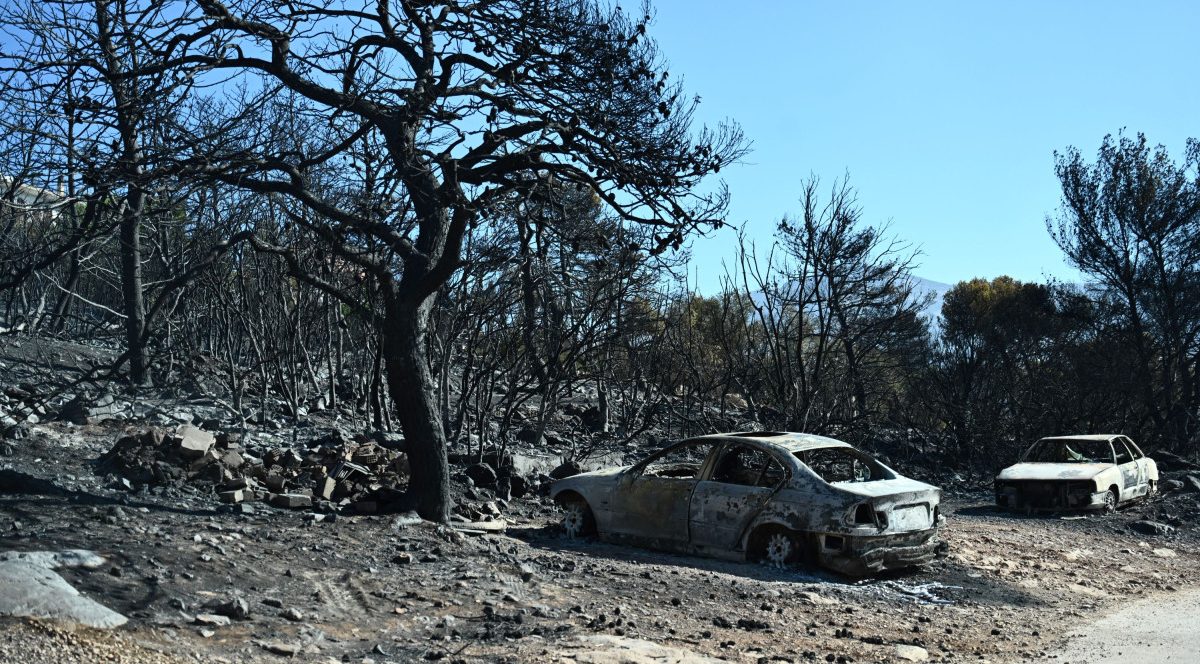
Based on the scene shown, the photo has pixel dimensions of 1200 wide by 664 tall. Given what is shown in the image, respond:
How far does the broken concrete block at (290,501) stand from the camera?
1088 centimetres

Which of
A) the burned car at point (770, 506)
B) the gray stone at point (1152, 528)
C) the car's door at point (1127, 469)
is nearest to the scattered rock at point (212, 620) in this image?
the burned car at point (770, 506)

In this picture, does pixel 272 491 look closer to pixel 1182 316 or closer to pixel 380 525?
pixel 380 525

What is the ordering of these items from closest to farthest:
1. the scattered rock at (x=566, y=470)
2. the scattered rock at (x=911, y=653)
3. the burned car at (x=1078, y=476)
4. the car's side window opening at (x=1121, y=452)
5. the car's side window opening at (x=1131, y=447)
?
the scattered rock at (x=911, y=653) → the scattered rock at (x=566, y=470) → the burned car at (x=1078, y=476) → the car's side window opening at (x=1121, y=452) → the car's side window opening at (x=1131, y=447)

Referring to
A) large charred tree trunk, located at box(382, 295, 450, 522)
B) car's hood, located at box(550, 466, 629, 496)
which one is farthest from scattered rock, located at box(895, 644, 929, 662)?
large charred tree trunk, located at box(382, 295, 450, 522)

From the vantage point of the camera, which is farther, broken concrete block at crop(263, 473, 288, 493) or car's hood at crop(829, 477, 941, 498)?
broken concrete block at crop(263, 473, 288, 493)

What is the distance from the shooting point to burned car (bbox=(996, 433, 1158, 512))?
16.3m

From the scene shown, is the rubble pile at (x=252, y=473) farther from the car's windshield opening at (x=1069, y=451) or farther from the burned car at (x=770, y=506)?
the car's windshield opening at (x=1069, y=451)

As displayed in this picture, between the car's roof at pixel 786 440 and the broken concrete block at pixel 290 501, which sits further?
the broken concrete block at pixel 290 501

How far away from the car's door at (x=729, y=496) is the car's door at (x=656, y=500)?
0.50 feet

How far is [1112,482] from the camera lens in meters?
16.6

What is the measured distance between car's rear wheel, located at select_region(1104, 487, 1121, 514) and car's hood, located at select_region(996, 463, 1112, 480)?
1.20 ft

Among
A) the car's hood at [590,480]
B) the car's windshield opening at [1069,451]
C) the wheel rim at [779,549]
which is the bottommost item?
the wheel rim at [779,549]

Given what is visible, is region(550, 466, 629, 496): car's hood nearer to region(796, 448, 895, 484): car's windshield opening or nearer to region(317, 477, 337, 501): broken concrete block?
region(796, 448, 895, 484): car's windshield opening

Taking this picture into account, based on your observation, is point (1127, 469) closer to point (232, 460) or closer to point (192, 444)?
point (232, 460)
